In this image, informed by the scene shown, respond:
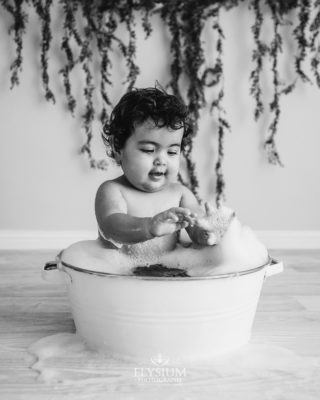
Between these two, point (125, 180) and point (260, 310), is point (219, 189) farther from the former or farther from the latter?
point (125, 180)

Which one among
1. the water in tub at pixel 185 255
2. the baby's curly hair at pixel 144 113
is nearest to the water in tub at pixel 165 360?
the water in tub at pixel 185 255

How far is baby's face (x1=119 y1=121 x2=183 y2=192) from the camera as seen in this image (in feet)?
2.99

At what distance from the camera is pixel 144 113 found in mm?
907

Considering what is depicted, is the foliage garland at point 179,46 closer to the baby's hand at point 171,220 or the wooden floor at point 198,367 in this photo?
the wooden floor at point 198,367

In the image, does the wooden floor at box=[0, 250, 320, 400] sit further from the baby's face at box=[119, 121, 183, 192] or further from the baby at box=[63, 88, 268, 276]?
the baby's face at box=[119, 121, 183, 192]

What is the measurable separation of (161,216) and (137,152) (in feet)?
0.56

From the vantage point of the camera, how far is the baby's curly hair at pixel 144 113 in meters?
0.91

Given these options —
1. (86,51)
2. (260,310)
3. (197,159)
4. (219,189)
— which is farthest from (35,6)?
(260,310)

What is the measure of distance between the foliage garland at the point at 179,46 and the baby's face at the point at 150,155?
33.7 inches

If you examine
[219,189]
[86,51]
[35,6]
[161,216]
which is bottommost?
[219,189]

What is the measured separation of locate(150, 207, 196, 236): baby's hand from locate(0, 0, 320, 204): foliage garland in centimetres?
101

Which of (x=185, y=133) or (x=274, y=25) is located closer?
(x=185, y=133)

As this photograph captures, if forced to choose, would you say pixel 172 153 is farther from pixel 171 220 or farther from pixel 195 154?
pixel 195 154

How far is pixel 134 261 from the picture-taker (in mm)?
949
